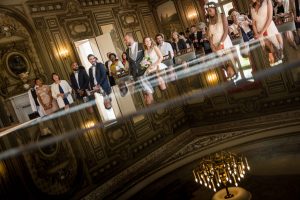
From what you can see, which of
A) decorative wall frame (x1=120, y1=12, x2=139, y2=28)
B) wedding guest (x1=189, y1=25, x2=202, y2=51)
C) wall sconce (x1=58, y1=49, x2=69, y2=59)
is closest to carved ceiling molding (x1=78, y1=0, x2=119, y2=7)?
decorative wall frame (x1=120, y1=12, x2=139, y2=28)

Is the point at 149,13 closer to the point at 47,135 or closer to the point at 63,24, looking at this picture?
the point at 63,24

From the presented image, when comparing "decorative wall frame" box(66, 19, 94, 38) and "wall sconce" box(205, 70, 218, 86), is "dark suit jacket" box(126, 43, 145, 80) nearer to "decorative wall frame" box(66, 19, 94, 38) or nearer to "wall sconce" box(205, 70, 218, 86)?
"wall sconce" box(205, 70, 218, 86)

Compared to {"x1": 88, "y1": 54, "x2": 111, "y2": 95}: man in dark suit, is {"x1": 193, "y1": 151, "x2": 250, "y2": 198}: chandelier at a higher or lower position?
lower

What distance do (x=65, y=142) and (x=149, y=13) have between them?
1270cm

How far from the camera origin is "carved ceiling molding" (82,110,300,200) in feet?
14.2

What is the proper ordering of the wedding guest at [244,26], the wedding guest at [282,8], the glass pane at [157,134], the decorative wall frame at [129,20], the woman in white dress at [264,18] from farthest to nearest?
the decorative wall frame at [129,20] → the wedding guest at [244,26] → the wedding guest at [282,8] → the woman in white dress at [264,18] → the glass pane at [157,134]

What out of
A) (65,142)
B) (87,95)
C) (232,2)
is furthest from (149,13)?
(65,142)

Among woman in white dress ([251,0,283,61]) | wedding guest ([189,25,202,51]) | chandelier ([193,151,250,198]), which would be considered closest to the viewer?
chandelier ([193,151,250,198])

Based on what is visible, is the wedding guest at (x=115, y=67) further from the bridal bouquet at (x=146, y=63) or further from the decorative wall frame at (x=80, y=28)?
the decorative wall frame at (x=80, y=28)

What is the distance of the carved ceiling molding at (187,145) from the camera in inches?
171

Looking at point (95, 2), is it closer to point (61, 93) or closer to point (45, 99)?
point (61, 93)

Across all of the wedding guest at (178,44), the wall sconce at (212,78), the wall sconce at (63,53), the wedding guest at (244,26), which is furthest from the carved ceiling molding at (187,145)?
the wall sconce at (63,53)

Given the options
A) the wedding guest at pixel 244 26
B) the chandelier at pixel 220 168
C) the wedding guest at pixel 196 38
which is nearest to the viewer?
the chandelier at pixel 220 168

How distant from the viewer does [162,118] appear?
4457mm
